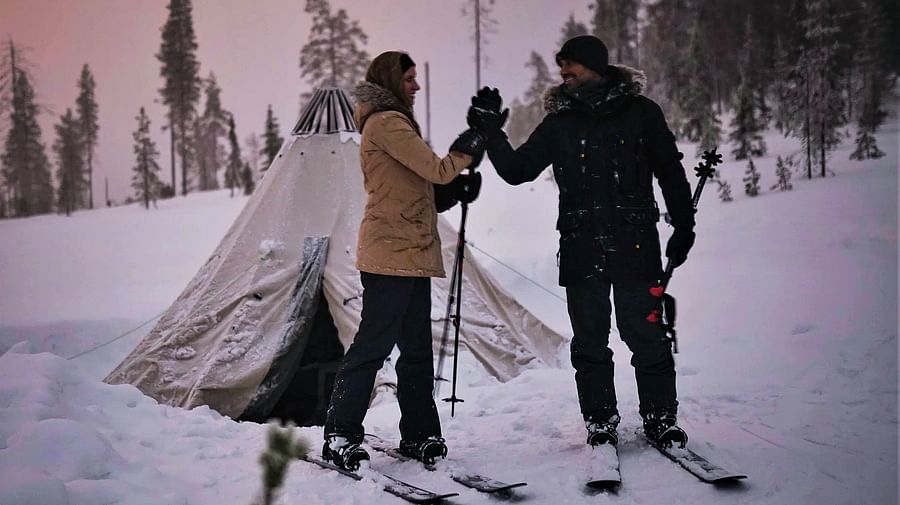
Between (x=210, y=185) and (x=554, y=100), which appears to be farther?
(x=210, y=185)

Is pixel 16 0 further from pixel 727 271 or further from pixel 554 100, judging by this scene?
pixel 727 271

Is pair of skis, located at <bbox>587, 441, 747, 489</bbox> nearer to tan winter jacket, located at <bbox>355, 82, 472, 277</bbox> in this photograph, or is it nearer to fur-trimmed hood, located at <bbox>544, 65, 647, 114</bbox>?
tan winter jacket, located at <bbox>355, 82, 472, 277</bbox>

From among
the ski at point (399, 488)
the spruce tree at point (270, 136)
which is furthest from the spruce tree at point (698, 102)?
the ski at point (399, 488)

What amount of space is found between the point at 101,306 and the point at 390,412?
770cm

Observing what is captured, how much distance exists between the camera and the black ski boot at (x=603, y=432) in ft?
10.3

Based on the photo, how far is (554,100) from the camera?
345 centimetres

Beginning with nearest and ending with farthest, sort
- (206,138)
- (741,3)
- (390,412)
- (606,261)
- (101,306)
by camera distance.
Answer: (606,261), (390,412), (101,306), (741,3), (206,138)

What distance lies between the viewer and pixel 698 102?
2019 centimetres

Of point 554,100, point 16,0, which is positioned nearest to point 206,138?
point 16,0

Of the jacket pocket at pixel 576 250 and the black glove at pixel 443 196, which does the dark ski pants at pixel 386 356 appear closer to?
the black glove at pixel 443 196

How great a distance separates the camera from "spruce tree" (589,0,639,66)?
24.6 metres

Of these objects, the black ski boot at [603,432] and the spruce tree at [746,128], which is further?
the spruce tree at [746,128]

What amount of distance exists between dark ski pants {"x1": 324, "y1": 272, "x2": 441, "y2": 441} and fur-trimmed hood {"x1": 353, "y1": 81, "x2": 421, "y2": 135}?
0.83 m

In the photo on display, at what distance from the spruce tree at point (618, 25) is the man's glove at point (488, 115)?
2264 centimetres
